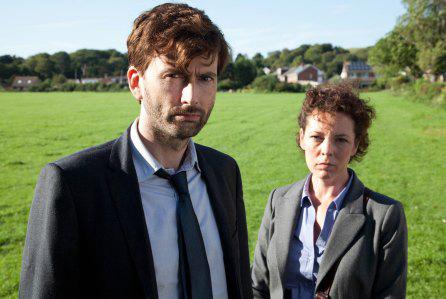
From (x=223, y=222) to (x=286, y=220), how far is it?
0.77m

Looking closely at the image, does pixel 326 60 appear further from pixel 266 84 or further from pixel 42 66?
pixel 42 66

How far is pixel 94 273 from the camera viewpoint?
1937mm

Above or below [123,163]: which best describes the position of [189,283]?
below

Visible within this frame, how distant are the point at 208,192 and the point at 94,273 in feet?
2.59

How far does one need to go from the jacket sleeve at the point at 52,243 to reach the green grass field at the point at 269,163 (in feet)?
10.6

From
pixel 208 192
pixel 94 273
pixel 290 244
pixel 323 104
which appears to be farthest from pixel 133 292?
pixel 323 104

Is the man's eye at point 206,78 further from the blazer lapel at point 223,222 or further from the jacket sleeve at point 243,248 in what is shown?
the jacket sleeve at point 243,248

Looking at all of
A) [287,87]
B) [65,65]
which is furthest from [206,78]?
[65,65]

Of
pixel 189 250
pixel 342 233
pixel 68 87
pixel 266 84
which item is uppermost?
pixel 68 87

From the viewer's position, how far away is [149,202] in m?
2.16

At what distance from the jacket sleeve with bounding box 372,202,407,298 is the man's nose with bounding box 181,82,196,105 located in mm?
1499

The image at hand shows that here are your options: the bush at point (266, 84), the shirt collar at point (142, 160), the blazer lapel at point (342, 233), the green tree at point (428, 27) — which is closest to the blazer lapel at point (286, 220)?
the blazer lapel at point (342, 233)

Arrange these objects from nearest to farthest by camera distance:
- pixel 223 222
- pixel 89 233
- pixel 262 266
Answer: pixel 89 233 → pixel 223 222 → pixel 262 266

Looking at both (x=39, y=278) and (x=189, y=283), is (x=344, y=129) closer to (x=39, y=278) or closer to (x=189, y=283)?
(x=189, y=283)
